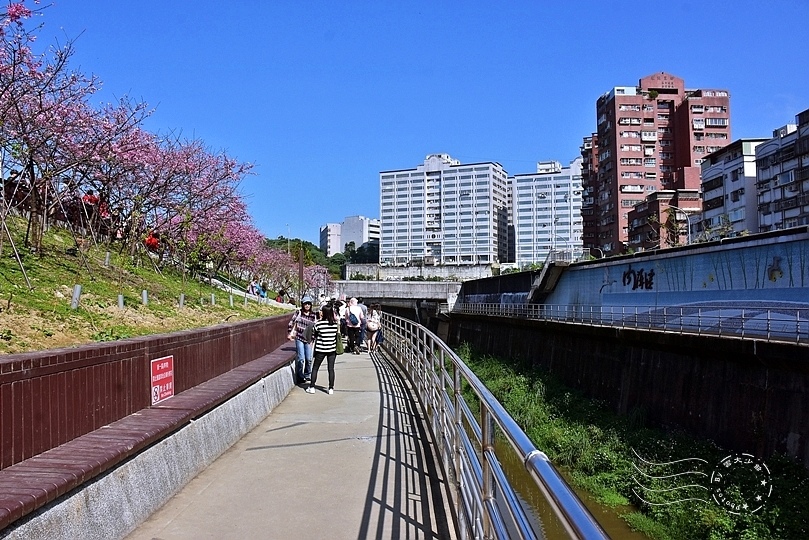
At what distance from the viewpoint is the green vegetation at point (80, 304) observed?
23.7 ft

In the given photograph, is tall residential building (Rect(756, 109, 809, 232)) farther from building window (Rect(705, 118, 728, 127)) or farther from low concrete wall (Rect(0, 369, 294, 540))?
low concrete wall (Rect(0, 369, 294, 540))

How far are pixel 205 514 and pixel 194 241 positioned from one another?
64.8ft

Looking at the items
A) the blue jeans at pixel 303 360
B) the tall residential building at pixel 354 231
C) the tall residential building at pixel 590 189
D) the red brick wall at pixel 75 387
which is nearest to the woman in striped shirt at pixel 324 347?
the blue jeans at pixel 303 360

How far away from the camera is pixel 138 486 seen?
490 cm

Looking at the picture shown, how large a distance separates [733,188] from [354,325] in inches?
1959

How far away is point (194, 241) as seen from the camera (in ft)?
78.0

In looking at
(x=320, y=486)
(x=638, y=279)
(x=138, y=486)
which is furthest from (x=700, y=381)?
(x=138, y=486)

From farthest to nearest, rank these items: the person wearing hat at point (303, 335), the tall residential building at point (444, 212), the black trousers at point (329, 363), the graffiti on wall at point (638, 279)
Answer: the tall residential building at point (444, 212) → the graffiti on wall at point (638, 279) → the person wearing hat at point (303, 335) → the black trousers at point (329, 363)

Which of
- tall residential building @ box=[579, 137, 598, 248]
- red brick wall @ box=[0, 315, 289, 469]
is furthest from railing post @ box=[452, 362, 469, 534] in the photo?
tall residential building @ box=[579, 137, 598, 248]

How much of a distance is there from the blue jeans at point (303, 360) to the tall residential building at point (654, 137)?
68.9 metres

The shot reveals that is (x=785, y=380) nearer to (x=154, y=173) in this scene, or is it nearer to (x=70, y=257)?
(x=70, y=257)

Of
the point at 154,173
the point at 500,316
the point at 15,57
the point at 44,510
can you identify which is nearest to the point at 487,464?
the point at 44,510

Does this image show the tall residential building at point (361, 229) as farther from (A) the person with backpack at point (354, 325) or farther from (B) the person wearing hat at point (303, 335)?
(B) the person wearing hat at point (303, 335)

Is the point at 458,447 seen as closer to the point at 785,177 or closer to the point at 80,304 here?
the point at 80,304
